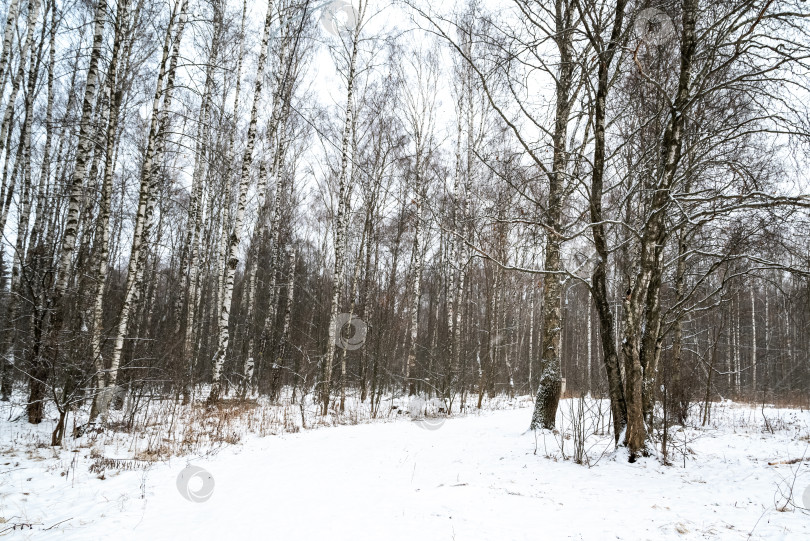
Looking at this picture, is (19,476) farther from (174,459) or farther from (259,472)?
(259,472)

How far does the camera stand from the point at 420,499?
3.90 meters

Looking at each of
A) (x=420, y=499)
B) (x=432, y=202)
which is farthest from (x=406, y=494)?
(x=432, y=202)

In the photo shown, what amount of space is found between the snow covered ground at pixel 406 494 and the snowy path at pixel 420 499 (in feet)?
0.06

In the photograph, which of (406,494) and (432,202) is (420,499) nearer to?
(406,494)

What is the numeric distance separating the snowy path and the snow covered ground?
2cm

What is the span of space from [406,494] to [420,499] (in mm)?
236

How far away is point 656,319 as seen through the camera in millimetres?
5113

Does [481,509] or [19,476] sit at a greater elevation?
[481,509]

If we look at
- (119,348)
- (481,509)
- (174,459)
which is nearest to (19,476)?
(174,459)

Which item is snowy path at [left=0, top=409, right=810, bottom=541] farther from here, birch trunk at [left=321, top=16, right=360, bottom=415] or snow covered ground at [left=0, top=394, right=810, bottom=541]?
birch trunk at [left=321, top=16, right=360, bottom=415]

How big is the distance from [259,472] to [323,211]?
58.3 ft

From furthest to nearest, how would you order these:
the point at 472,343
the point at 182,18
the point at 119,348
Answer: the point at 472,343, the point at 182,18, the point at 119,348

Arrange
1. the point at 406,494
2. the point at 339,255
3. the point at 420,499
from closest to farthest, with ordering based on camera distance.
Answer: the point at 420,499 < the point at 406,494 < the point at 339,255

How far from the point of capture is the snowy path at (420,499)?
3119 millimetres
